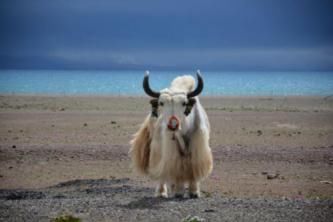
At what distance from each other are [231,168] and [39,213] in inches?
295

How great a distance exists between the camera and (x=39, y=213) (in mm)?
10578

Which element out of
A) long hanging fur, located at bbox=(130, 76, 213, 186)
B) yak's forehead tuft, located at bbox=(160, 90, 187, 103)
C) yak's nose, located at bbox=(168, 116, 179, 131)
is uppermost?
yak's forehead tuft, located at bbox=(160, 90, 187, 103)

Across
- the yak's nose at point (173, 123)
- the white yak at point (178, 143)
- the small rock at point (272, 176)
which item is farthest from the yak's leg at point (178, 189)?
the small rock at point (272, 176)

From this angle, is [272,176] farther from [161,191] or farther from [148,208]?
[148,208]

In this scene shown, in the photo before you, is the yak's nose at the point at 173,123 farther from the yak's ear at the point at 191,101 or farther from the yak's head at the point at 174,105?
the yak's ear at the point at 191,101

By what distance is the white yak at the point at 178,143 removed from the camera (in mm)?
12352

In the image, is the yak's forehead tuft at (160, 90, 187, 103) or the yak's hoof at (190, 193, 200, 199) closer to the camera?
the yak's forehead tuft at (160, 90, 187, 103)

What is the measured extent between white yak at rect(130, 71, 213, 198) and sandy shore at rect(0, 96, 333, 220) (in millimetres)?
1214

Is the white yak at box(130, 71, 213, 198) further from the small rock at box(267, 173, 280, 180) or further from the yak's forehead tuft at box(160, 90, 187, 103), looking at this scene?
the small rock at box(267, 173, 280, 180)

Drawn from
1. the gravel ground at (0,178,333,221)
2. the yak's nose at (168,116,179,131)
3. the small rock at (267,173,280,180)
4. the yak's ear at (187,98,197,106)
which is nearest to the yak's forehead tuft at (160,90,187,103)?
the yak's ear at (187,98,197,106)

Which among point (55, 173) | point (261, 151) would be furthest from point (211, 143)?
point (55, 173)

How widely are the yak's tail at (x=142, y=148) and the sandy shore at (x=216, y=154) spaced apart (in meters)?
1.44

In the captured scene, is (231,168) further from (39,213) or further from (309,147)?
(39,213)

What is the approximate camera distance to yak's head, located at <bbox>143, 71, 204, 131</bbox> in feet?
39.7
